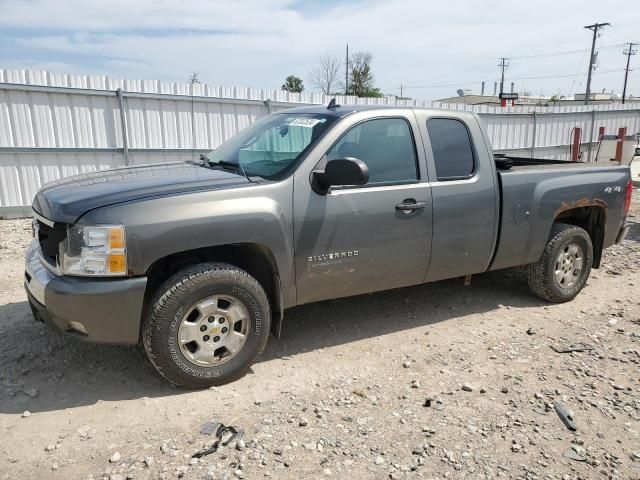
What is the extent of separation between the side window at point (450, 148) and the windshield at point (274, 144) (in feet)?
3.14

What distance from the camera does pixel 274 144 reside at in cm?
418

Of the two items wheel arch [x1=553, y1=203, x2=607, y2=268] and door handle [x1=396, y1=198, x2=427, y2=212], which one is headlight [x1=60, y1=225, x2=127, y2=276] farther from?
wheel arch [x1=553, y1=203, x2=607, y2=268]

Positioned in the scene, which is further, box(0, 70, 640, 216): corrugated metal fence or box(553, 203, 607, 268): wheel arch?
box(0, 70, 640, 216): corrugated metal fence

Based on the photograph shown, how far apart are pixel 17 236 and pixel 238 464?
21.7 ft

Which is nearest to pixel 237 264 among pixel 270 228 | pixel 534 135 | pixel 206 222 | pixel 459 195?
pixel 270 228

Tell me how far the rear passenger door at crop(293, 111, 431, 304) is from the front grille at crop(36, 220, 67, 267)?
149 cm

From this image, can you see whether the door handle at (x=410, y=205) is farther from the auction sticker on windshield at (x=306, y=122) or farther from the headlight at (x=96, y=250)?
the headlight at (x=96, y=250)

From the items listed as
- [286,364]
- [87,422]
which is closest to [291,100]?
[286,364]

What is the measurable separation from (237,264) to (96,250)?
977 millimetres

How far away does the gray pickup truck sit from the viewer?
Result: 311cm

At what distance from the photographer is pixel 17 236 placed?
25.5 feet

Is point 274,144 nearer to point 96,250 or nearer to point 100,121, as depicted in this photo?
point 96,250

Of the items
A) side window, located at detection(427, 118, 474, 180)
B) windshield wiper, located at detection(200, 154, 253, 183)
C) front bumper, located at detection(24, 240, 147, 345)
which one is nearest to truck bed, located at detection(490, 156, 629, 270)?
side window, located at detection(427, 118, 474, 180)

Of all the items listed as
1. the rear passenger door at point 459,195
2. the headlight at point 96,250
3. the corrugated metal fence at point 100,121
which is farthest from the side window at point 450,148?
the corrugated metal fence at point 100,121
